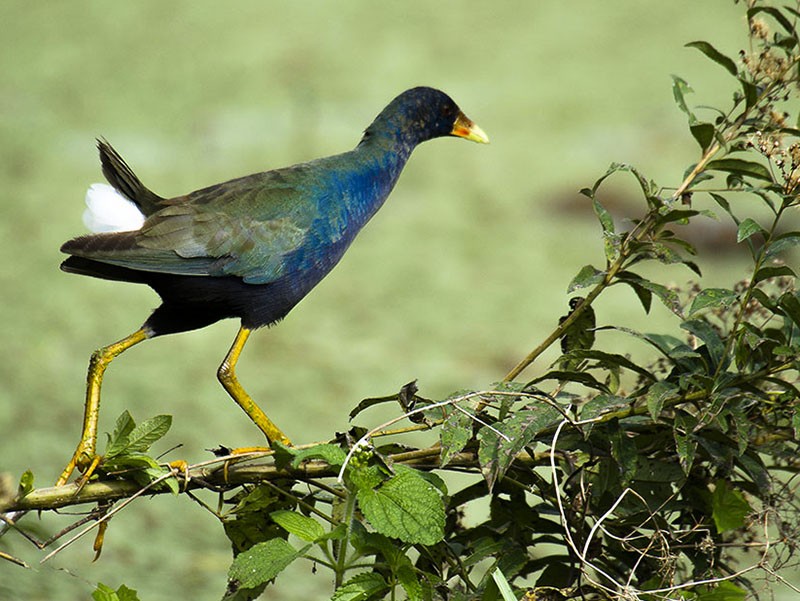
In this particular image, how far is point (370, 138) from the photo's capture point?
3.94 ft

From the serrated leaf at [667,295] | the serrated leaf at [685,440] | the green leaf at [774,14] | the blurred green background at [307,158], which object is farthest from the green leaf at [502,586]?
the blurred green background at [307,158]

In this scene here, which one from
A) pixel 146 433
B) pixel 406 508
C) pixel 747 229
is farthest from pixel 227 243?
pixel 747 229

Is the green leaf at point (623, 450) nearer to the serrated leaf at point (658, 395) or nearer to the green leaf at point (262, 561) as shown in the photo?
the serrated leaf at point (658, 395)

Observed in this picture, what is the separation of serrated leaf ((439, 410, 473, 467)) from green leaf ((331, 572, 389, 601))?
0.32ft

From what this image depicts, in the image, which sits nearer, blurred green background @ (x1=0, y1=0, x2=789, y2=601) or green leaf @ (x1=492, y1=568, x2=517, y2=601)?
green leaf @ (x1=492, y1=568, x2=517, y2=601)

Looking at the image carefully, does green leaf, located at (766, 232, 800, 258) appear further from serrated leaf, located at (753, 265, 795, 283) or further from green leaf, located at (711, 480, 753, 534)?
green leaf, located at (711, 480, 753, 534)

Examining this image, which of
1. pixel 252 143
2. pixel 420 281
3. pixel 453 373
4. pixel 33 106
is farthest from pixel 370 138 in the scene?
pixel 33 106

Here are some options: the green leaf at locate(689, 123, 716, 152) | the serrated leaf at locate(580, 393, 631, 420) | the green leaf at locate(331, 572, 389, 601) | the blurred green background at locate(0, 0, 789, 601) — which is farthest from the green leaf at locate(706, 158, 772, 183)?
the blurred green background at locate(0, 0, 789, 601)

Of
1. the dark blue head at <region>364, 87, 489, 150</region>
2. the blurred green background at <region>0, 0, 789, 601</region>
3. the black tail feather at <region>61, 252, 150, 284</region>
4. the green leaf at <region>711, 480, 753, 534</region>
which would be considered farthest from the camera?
the blurred green background at <region>0, 0, 789, 601</region>

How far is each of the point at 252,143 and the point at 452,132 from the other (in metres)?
1.69

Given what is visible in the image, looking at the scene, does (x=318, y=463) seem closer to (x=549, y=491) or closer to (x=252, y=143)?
(x=549, y=491)

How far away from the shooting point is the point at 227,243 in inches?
41.8

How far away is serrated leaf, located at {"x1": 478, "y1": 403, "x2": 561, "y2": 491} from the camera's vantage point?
79 centimetres

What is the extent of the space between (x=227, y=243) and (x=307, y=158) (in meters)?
1.81
